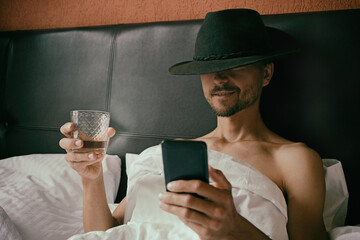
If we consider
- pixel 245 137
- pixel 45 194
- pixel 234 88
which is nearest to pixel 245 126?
pixel 245 137

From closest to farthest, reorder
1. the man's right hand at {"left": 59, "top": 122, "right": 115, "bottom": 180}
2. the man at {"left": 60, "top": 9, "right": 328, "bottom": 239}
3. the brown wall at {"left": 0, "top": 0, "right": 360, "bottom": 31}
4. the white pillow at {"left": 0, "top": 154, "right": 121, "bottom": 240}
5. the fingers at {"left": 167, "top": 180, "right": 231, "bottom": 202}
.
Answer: the fingers at {"left": 167, "top": 180, "right": 231, "bottom": 202}, the man's right hand at {"left": 59, "top": 122, "right": 115, "bottom": 180}, the man at {"left": 60, "top": 9, "right": 328, "bottom": 239}, the white pillow at {"left": 0, "top": 154, "right": 121, "bottom": 240}, the brown wall at {"left": 0, "top": 0, "right": 360, "bottom": 31}

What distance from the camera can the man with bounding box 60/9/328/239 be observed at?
920 mm

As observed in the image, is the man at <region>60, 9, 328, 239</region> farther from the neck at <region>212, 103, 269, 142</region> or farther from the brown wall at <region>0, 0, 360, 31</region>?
the brown wall at <region>0, 0, 360, 31</region>

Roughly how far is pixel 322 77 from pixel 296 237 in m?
0.63

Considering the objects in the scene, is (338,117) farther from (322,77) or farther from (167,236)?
(167,236)

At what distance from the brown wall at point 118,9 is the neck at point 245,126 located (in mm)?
603

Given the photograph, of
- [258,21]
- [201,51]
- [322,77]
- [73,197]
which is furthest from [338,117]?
[73,197]

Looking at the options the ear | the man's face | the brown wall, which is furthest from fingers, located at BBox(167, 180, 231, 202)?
the brown wall

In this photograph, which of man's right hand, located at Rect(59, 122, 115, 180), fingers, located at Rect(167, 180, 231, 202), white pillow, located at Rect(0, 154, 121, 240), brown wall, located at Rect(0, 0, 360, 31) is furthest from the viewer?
brown wall, located at Rect(0, 0, 360, 31)

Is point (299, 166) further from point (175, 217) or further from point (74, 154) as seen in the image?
point (74, 154)

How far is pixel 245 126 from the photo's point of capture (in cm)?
122

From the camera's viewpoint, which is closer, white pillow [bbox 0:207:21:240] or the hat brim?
white pillow [bbox 0:207:21:240]

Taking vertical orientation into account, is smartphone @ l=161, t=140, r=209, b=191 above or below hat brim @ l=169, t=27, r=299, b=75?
below

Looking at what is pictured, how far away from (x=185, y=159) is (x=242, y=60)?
23.1 inches
